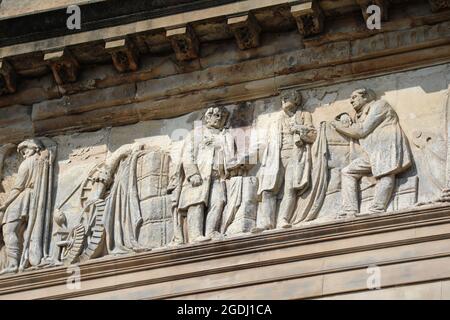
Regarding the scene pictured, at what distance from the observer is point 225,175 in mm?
20969

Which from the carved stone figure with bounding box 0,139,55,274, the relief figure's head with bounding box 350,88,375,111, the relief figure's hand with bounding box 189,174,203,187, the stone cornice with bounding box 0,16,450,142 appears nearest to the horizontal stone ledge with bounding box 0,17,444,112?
the stone cornice with bounding box 0,16,450,142

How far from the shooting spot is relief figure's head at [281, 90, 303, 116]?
69.1ft

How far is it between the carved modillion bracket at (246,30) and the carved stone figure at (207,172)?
72 cm

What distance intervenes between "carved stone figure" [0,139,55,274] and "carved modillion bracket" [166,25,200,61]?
177cm

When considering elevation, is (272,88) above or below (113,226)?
above

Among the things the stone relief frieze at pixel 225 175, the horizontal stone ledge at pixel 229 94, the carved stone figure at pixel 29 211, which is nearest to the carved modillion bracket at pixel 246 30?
the horizontal stone ledge at pixel 229 94

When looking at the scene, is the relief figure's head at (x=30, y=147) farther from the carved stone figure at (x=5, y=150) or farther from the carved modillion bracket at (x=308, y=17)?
the carved modillion bracket at (x=308, y=17)

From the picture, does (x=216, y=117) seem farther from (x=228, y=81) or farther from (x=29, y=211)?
(x=29, y=211)

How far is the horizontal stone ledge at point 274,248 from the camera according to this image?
19672 mm

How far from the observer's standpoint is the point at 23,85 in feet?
73.5
